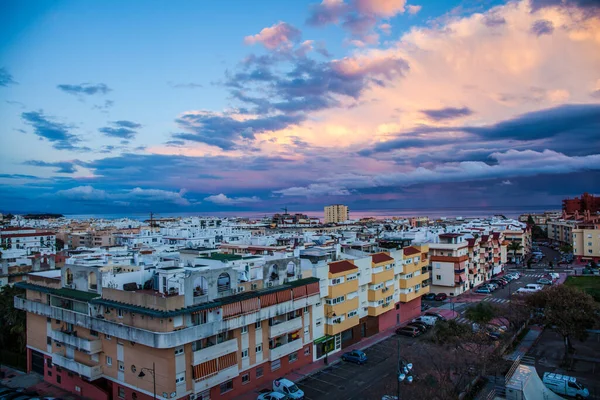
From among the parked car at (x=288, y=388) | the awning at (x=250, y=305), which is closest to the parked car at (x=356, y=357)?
the parked car at (x=288, y=388)

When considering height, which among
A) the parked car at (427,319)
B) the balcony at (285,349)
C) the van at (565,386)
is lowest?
the parked car at (427,319)

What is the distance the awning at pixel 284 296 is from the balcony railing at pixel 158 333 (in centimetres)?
29

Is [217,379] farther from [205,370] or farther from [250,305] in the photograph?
[250,305]

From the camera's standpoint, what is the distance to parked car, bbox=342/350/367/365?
33938 millimetres

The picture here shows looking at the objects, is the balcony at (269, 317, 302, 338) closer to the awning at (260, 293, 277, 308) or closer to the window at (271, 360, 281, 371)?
the awning at (260, 293, 277, 308)

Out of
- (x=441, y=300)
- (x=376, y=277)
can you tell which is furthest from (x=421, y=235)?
(x=376, y=277)

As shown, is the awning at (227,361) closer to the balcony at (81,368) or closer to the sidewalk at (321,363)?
the sidewalk at (321,363)

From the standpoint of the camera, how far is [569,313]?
31.6 m

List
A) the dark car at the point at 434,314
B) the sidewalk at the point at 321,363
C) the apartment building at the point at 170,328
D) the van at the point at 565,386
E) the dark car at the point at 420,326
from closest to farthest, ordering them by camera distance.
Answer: the apartment building at the point at 170,328 < the van at the point at 565,386 < the sidewalk at the point at 321,363 < the dark car at the point at 420,326 < the dark car at the point at 434,314

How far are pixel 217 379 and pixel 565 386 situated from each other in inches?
888

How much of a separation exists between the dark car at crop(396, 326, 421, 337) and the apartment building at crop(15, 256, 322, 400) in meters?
11.8

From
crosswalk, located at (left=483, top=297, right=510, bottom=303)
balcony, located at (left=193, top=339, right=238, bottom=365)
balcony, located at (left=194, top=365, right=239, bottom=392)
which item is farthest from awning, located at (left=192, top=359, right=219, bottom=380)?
crosswalk, located at (left=483, top=297, right=510, bottom=303)

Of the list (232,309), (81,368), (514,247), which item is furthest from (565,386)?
(514,247)

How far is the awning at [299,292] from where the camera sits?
31.7 metres
